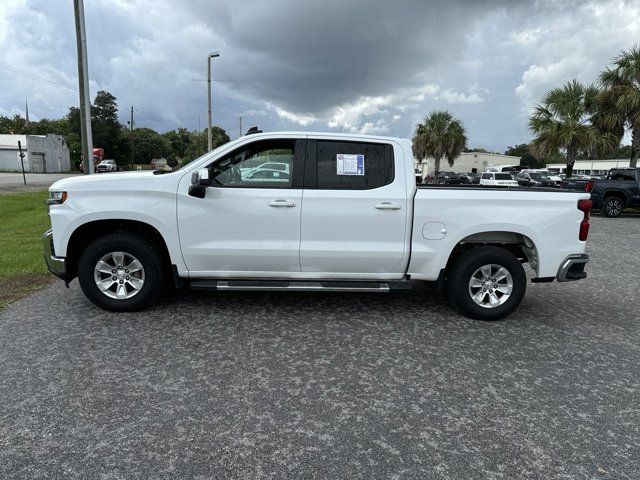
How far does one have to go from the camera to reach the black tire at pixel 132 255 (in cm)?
481

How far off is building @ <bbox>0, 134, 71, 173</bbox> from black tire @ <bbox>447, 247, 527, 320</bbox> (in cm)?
5865

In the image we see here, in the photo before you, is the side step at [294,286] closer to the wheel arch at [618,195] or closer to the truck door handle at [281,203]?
the truck door handle at [281,203]

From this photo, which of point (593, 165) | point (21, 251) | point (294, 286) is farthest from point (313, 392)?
point (593, 165)

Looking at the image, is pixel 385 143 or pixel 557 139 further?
pixel 557 139

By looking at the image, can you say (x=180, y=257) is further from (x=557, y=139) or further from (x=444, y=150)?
(x=444, y=150)

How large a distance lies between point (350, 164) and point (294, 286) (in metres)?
1.41

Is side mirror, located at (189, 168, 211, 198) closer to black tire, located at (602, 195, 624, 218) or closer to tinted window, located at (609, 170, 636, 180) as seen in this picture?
black tire, located at (602, 195, 624, 218)

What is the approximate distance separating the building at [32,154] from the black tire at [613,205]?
55.9 meters

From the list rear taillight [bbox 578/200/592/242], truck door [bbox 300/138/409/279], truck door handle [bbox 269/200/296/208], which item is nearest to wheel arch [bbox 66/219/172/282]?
truck door handle [bbox 269/200/296/208]

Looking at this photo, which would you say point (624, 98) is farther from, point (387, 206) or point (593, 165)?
point (593, 165)

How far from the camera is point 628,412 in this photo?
3.22 metres

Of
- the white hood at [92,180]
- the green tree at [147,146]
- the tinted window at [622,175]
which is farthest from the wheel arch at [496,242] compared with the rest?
the green tree at [147,146]

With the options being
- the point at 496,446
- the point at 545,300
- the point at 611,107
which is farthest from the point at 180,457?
the point at 611,107

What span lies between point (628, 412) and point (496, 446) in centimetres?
116
